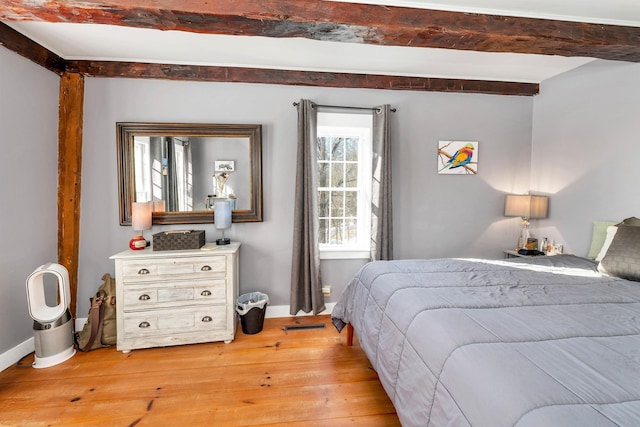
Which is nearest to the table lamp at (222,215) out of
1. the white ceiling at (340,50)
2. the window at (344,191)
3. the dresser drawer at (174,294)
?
the dresser drawer at (174,294)

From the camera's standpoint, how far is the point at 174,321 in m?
2.64

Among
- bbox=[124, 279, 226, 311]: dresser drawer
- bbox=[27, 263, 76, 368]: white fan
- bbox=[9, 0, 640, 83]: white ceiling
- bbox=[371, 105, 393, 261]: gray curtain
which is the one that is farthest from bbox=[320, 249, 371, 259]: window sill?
bbox=[27, 263, 76, 368]: white fan

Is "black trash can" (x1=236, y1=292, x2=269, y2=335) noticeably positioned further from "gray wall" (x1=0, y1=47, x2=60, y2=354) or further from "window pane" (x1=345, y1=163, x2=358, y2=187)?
"gray wall" (x1=0, y1=47, x2=60, y2=354)

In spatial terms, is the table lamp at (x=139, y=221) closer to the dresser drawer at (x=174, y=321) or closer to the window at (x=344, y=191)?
the dresser drawer at (x=174, y=321)

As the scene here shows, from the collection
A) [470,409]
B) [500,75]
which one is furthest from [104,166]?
[500,75]

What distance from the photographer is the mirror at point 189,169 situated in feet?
9.70

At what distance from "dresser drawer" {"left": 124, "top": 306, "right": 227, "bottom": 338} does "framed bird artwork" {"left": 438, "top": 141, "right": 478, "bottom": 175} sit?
267cm

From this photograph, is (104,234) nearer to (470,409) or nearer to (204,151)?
(204,151)

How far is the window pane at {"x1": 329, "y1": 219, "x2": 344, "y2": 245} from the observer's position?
350 cm

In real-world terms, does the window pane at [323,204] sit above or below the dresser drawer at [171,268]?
above

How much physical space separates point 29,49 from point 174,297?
2219mm

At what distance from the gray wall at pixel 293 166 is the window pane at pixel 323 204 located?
0.36 metres

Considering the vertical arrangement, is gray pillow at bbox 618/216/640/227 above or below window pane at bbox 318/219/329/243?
above

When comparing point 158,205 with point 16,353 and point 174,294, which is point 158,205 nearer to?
point 174,294
